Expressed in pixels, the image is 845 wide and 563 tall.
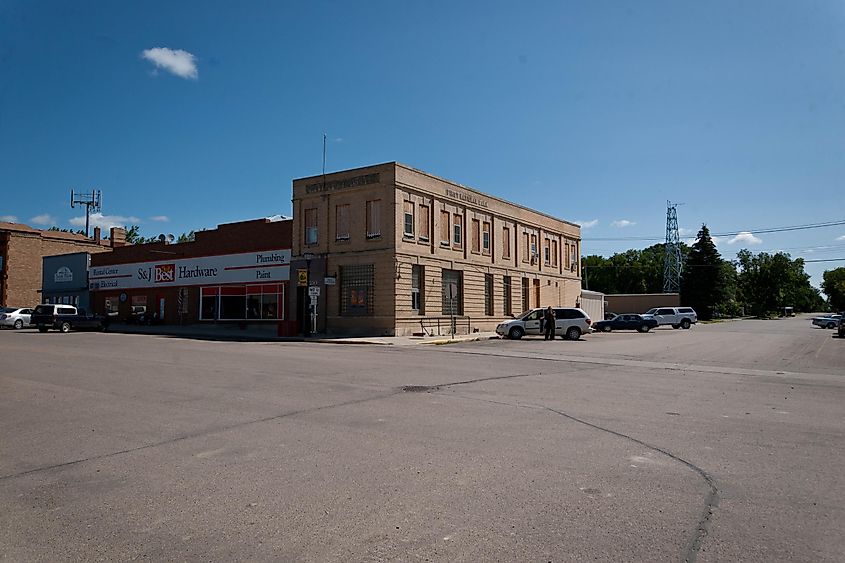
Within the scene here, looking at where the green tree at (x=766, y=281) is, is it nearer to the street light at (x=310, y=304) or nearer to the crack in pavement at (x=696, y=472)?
the street light at (x=310, y=304)

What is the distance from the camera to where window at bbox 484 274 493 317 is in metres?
43.2

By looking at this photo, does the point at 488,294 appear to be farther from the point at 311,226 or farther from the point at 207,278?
the point at 207,278

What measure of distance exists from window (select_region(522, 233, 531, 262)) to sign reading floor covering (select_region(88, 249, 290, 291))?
18.3 m

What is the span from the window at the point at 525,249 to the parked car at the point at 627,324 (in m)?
7.34

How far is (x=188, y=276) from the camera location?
45.8 m

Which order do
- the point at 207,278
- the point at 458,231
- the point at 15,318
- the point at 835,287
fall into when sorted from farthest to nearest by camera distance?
1. the point at 835,287
2. the point at 15,318
3. the point at 207,278
4. the point at 458,231

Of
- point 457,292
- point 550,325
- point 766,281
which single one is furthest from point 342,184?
point 766,281

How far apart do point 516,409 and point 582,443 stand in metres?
2.54

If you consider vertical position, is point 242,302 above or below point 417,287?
below

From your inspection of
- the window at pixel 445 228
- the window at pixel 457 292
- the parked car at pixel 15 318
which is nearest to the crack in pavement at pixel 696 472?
the window at pixel 457 292

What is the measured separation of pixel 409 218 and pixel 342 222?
408cm

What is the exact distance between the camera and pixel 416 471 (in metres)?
6.33

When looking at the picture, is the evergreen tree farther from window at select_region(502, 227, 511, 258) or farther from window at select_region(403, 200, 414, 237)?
window at select_region(403, 200, 414, 237)

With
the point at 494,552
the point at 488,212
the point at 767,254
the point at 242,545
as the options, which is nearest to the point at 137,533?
the point at 242,545
